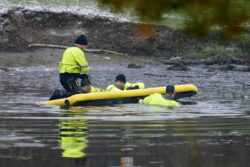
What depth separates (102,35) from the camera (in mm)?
41812

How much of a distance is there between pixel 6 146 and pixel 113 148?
1444mm

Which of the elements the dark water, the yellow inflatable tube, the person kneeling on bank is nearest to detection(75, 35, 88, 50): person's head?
the person kneeling on bank

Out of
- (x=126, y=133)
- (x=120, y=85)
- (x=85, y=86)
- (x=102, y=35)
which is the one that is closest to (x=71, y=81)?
(x=85, y=86)

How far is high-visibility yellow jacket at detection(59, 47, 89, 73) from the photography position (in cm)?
2286

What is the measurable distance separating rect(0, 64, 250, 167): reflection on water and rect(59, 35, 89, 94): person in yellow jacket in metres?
1.08

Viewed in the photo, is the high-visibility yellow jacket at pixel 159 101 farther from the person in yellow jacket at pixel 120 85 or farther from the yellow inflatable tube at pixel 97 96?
the person in yellow jacket at pixel 120 85

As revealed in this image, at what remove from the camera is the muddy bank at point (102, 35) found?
40.9 m

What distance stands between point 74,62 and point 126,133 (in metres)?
9.00

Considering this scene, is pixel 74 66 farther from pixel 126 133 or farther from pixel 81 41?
pixel 126 133

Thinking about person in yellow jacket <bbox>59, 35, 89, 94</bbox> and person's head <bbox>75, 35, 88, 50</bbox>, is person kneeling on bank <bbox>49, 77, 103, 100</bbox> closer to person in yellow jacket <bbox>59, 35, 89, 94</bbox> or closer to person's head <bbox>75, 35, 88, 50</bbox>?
person in yellow jacket <bbox>59, 35, 89, 94</bbox>

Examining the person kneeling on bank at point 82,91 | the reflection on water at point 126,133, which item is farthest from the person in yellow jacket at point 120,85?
the reflection on water at point 126,133

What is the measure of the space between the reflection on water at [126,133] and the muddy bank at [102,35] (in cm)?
1497

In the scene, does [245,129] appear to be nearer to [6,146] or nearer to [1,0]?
[6,146]

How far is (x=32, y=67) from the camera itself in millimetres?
35594
